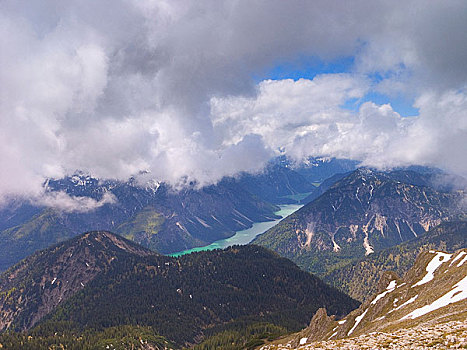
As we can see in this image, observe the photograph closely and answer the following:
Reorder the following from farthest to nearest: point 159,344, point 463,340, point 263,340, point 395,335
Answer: point 159,344
point 263,340
point 395,335
point 463,340

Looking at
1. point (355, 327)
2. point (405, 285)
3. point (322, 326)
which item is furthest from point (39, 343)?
point (405, 285)

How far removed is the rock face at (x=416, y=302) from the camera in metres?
74.3

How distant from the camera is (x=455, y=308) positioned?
68375 mm

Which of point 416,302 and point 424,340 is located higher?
point 424,340

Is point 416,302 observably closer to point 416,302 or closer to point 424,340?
point 416,302

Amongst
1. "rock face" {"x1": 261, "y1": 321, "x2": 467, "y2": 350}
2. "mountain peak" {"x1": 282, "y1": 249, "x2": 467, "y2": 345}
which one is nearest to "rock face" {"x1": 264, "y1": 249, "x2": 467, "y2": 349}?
"mountain peak" {"x1": 282, "y1": 249, "x2": 467, "y2": 345}

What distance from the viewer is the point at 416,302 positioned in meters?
94.3

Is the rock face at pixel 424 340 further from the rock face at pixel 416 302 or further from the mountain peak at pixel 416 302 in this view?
the mountain peak at pixel 416 302

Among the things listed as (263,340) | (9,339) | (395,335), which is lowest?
(263,340)

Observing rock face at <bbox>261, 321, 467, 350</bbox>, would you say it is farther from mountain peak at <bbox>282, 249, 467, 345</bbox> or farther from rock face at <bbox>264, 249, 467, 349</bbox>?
mountain peak at <bbox>282, 249, 467, 345</bbox>

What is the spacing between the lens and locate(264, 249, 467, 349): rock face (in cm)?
7434

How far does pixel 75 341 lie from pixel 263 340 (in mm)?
112606

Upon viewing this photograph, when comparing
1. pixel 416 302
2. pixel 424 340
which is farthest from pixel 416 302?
pixel 424 340

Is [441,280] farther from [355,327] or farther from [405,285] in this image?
[355,327]
